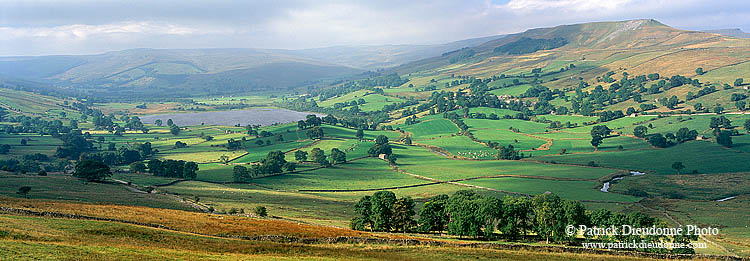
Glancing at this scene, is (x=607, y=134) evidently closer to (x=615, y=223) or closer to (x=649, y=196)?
(x=649, y=196)

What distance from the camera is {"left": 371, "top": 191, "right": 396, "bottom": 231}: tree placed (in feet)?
224

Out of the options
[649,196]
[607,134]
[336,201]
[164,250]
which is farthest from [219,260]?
[607,134]

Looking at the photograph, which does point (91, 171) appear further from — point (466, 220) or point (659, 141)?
Result: point (659, 141)

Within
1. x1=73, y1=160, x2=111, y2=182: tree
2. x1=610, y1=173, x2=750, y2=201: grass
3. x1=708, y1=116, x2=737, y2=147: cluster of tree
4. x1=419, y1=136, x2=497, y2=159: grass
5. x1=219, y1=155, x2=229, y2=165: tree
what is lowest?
x1=419, y1=136, x2=497, y2=159: grass

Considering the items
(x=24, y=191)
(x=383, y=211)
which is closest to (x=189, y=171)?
(x=24, y=191)

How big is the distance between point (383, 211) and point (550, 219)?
22.9 m

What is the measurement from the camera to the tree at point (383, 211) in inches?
2682

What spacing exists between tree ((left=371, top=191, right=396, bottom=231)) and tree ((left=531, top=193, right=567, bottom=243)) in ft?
65.9

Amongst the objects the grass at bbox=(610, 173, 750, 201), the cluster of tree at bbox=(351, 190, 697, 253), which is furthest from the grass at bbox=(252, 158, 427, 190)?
the grass at bbox=(610, 173, 750, 201)

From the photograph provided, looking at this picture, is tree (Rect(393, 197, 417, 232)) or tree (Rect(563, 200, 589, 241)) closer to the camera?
tree (Rect(563, 200, 589, 241))

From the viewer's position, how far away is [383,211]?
224 ft

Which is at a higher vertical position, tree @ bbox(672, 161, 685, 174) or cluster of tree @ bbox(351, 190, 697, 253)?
cluster of tree @ bbox(351, 190, 697, 253)

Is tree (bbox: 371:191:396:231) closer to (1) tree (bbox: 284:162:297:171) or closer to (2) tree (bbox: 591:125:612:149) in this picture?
(1) tree (bbox: 284:162:297:171)

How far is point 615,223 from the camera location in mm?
58281
